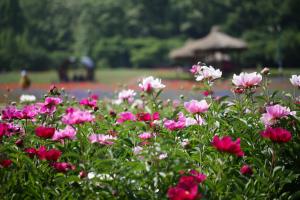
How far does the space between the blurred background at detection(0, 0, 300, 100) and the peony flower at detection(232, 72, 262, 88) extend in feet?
121

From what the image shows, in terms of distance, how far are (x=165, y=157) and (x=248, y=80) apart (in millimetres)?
976

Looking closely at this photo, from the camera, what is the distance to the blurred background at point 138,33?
42719mm

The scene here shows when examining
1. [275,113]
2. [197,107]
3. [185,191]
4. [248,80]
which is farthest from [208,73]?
[185,191]

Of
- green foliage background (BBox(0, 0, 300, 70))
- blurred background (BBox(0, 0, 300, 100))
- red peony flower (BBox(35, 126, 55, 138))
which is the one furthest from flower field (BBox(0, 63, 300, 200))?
green foliage background (BBox(0, 0, 300, 70))

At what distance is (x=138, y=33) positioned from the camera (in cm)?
5459

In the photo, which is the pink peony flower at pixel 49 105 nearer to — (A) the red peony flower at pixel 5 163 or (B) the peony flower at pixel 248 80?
(A) the red peony flower at pixel 5 163

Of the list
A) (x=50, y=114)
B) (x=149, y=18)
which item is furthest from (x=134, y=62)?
(x=50, y=114)

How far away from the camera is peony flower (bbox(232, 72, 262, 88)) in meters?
3.03

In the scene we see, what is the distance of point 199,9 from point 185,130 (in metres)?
49.1

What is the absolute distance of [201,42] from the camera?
28.6 metres

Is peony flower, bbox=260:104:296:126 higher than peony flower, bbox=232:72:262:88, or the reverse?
peony flower, bbox=232:72:262:88

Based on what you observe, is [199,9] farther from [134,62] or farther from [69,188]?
[69,188]

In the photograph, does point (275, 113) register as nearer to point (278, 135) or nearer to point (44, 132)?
point (278, 135)

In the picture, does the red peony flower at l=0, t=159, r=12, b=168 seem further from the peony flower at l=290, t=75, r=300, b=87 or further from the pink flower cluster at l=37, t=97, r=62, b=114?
the peony flower at l=290, t=75, r=300, b=87
